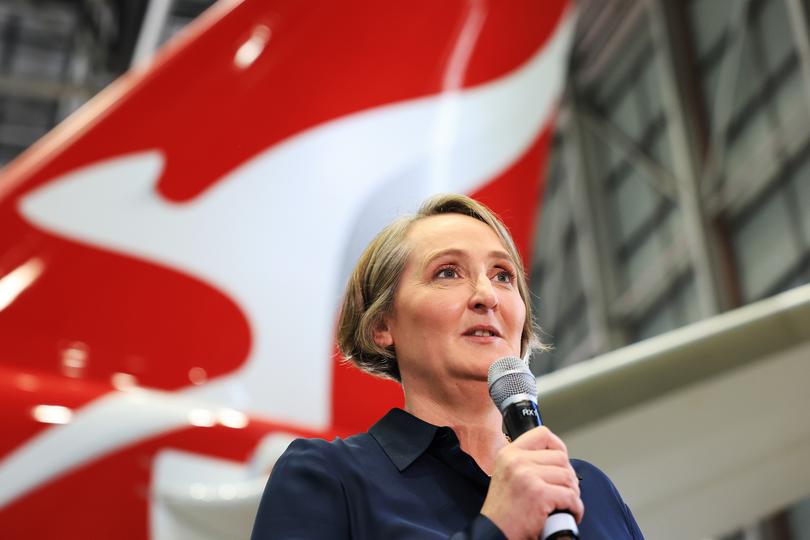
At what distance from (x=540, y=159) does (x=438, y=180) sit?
507 mm

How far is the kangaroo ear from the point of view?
1.73 meters

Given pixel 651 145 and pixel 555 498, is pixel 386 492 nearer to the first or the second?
pixel 555 498

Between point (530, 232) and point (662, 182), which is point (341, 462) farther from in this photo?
point (662, 182)

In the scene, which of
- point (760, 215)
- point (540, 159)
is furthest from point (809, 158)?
point (540, 159)

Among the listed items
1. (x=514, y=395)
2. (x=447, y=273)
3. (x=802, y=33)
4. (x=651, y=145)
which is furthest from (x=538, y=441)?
(x=651, y=145)

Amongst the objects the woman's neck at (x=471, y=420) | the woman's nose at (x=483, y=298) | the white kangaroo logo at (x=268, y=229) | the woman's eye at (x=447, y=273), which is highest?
the white kangaroo logo at (x=268, y=229)

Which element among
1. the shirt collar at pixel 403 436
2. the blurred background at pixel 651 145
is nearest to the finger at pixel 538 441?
the shirt collar at pixel 403 436

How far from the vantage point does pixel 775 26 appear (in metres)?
10.2

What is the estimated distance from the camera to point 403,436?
1.54 metres

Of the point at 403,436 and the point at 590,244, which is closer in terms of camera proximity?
the point at 403,436

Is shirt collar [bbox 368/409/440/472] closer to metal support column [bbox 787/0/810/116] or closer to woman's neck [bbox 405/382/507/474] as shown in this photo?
woman's neck [bbox 405/382/507/474]

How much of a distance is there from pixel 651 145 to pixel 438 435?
1133cm

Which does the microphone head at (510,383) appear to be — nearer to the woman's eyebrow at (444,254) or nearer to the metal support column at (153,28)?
the woman's eyebrow at (444,254)

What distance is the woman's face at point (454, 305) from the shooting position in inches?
62.7
